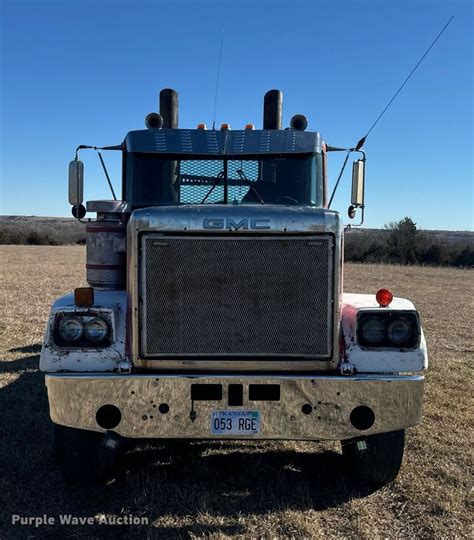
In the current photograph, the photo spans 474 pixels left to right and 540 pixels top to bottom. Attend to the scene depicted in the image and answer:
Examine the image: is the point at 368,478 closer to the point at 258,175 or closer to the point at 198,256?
the point at 198,256

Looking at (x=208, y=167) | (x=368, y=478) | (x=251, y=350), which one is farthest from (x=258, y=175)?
(x=368, y=478)

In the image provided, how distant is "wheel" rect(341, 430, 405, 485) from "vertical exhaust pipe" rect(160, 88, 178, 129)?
3.87 meters

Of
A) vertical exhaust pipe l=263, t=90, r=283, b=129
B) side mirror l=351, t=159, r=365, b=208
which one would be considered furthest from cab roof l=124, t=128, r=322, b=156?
vertical exhaust pipe l=263, t=90, r=283, b=129

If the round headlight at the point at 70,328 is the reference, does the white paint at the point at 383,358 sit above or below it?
below

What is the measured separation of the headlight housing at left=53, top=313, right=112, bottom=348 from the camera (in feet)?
12.7


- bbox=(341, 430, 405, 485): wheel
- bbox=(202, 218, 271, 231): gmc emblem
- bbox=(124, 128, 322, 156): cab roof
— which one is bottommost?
bbox=(341, 430, 405, 485): wheel

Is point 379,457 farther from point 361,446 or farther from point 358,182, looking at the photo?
point 358,182

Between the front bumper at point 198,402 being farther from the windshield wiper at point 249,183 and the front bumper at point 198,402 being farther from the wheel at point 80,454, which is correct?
the windshield wiper at point 249,183

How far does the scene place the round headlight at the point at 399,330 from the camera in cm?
396

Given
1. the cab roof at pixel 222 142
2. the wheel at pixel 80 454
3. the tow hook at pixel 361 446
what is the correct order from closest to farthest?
the tow hook at pixel 361 446
the wheel at pixel 80 454
the cab roof at pixel 222 142

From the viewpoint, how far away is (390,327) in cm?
397

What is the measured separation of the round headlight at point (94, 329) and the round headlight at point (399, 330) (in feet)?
6.46

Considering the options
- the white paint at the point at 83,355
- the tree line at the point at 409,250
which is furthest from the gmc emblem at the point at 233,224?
the tree line at the point at 409,250

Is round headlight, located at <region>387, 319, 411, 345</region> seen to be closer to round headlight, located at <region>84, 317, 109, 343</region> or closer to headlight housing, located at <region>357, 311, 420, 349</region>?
headlight housing, located at <region>357, 311, 420, 349</region>
